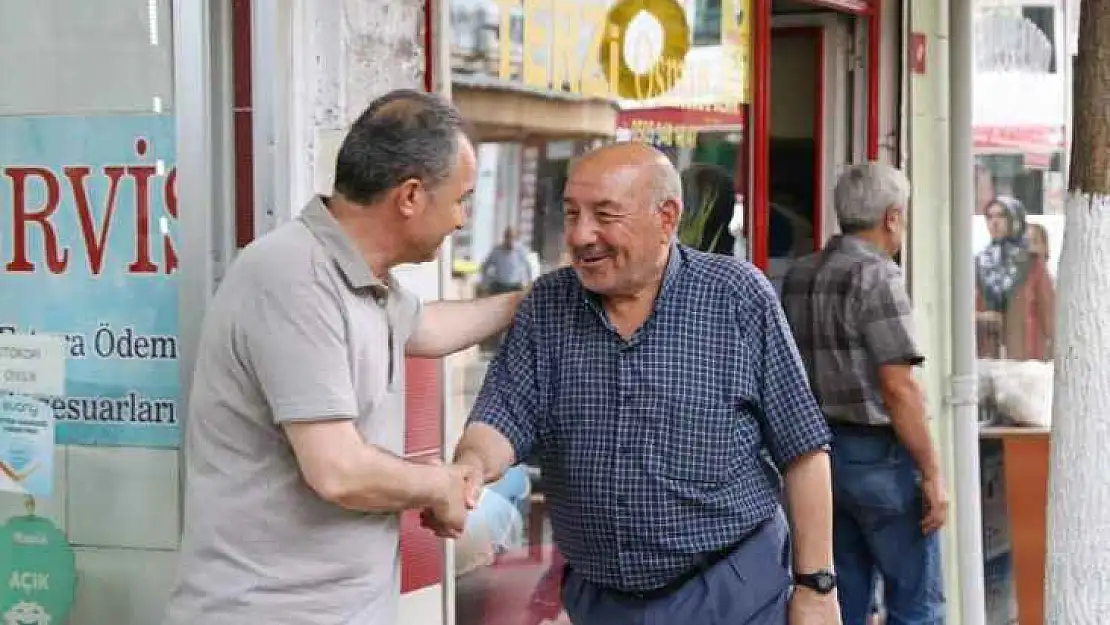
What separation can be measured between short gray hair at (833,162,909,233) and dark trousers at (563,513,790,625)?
96.2 inches

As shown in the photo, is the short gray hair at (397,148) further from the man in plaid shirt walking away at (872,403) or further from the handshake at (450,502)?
the man in plaid shirt walking away at (872,403)

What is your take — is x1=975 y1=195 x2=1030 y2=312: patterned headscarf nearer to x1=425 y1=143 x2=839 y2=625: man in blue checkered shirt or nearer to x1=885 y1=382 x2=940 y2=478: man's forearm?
x1=885 y1=382 x2=940 y2=478: man's forearm

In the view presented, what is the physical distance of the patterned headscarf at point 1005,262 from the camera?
29.8 ft

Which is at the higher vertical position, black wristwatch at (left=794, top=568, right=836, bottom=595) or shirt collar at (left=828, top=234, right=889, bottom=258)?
shirt collar at (left=828, top=234, right=889, bottom=258)

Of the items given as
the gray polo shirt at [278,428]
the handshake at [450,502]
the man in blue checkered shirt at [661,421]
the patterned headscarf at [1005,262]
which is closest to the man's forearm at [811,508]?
the man in blue checkered shirt at [661,421]

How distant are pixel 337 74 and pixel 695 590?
5.10 feet

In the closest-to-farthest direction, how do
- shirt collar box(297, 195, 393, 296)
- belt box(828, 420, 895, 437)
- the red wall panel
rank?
shirt collar box(297, 195, 393, 296), the red wall panel, belt box(828, 420, 895, 437)

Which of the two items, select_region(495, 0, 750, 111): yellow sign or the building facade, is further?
select_region(495, 0, 750, 111): yellow sign

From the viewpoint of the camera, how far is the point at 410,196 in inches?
128

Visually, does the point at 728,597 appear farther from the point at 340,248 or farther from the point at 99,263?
the point at 99,263

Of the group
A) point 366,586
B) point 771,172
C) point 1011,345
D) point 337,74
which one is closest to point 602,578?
point 366,586

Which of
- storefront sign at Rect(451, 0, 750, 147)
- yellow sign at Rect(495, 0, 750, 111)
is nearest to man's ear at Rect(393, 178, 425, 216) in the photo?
storefront sign at Rect(451, 0, 750, 147)

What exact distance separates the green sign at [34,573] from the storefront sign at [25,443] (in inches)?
3.5

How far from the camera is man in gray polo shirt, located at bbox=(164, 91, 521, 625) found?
306 centimetres
